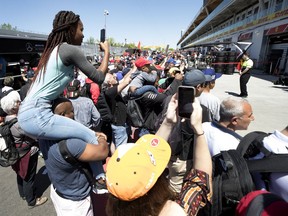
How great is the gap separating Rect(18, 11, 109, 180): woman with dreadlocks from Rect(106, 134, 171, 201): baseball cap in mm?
651

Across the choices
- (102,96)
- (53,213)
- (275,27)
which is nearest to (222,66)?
(275,27)

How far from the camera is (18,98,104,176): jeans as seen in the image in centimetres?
148

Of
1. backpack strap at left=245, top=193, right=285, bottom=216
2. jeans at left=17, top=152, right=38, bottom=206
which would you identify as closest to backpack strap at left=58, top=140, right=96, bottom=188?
backpack strap at left=245, top=193, right=285, bottom=216

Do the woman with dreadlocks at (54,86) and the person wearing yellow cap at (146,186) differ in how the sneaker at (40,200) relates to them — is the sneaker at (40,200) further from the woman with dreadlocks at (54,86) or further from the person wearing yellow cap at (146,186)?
the person wearing yellow cap at (146,186)

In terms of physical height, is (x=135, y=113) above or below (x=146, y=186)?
below

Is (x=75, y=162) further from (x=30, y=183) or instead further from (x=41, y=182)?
(x=41, y=182)

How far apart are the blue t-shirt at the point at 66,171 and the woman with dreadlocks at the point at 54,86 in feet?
0.30

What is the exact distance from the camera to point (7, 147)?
2.53m

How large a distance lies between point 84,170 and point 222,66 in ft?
62.9

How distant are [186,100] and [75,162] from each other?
0.98m

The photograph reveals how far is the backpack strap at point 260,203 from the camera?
1049 millimetres

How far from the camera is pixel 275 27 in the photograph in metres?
17.9

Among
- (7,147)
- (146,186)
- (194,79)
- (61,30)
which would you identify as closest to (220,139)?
(194,79)

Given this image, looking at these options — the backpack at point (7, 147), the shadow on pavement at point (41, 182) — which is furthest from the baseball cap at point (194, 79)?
the shadow on pavement at point (41, 182)
